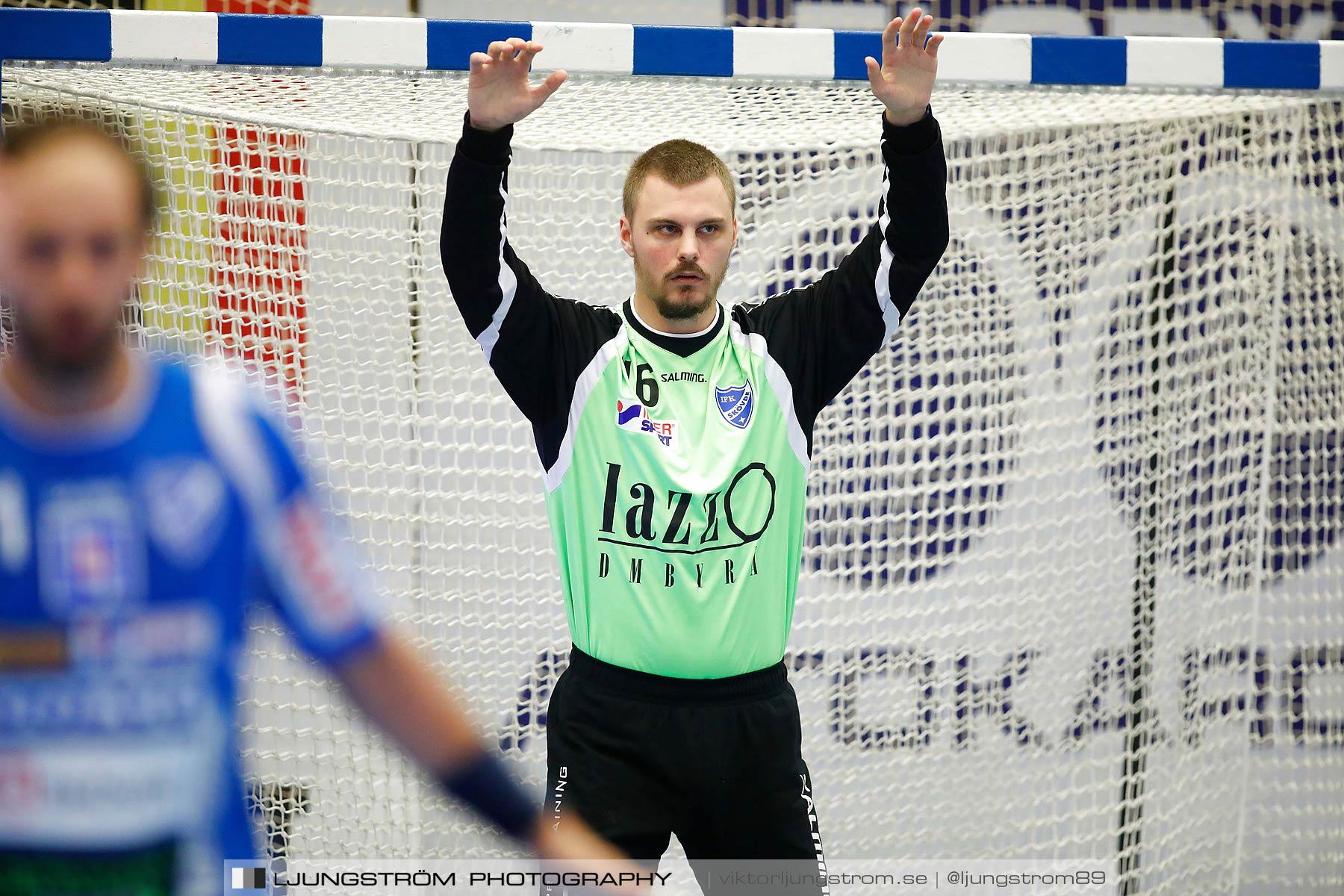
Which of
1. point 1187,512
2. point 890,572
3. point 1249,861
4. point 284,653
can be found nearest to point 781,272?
point 890,572

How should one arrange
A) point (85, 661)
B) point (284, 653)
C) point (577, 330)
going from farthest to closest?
point (284, 653)
point (577, 330)
point (85, 661)

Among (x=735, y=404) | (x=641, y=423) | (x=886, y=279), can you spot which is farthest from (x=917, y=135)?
(x=641, y=423)

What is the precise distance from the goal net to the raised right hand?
3.73 ft

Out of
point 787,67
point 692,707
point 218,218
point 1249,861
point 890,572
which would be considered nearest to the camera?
point 692,707

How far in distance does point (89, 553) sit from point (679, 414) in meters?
1.36

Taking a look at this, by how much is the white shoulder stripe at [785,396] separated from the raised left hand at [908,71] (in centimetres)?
53

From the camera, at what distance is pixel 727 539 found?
7.32ft

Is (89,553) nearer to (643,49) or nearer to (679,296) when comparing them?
(679,296)

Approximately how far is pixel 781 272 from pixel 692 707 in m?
1.99

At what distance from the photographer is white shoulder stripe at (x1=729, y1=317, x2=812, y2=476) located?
2.35m

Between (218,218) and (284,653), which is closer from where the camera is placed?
(218,218)

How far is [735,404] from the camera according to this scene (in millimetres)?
2334

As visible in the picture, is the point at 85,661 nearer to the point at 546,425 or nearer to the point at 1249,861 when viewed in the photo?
the point at 546,425

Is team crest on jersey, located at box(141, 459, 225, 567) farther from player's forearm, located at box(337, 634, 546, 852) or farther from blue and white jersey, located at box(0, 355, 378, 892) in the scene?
player's forearm, located at box(337, 634, 546, 852)
